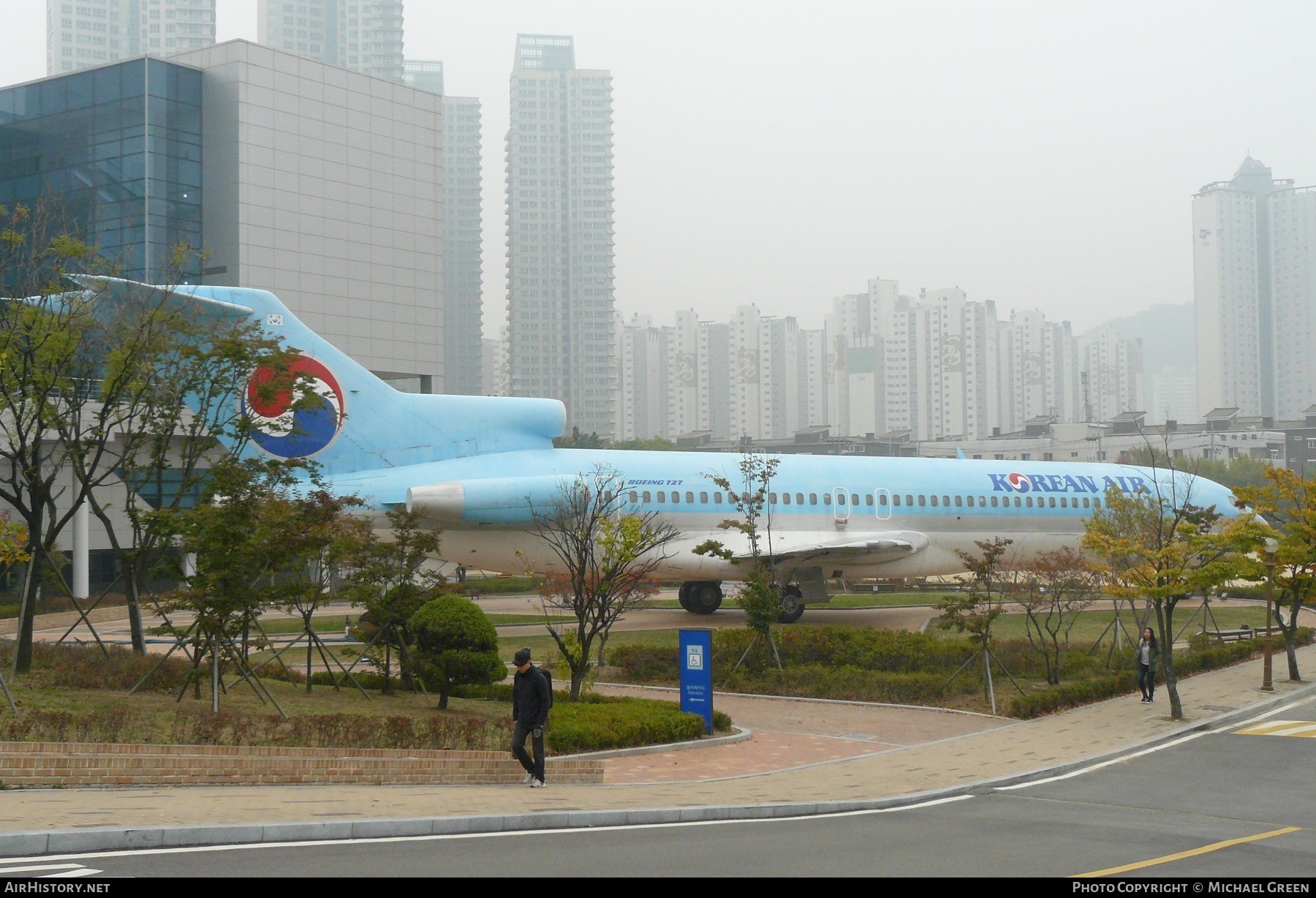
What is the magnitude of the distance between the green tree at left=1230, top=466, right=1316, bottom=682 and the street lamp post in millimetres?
78

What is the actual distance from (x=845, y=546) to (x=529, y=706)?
63.5ft

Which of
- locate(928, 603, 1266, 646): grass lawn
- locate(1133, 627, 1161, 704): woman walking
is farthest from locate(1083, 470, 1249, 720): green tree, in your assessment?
locate(928, 603, 1266, 646): grass lawn

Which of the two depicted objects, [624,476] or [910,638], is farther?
[624,476]

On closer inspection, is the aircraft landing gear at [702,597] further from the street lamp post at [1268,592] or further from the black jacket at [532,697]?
the black jacket at [532,697]

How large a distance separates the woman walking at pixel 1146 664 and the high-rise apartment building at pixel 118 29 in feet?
508

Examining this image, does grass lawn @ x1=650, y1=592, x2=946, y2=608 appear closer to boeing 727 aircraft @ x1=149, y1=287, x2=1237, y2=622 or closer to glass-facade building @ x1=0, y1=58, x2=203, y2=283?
boeing 727 aircraft @ x1=149, y1=287, x2=1237, y2=622

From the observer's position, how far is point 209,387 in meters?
21.0

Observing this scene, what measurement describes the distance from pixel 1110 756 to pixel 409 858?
1097cm

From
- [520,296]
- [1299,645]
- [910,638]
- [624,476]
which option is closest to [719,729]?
[910,638]

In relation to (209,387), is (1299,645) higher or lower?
lower

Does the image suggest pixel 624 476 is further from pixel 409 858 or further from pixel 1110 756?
pixel 409 858

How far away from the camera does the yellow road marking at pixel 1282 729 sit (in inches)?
723

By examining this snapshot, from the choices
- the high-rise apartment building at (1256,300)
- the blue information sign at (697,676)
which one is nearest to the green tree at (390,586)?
the blue information sign at (697,676)

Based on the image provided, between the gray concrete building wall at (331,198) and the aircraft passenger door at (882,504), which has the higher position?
the gray concrete building wall at (331,198)
